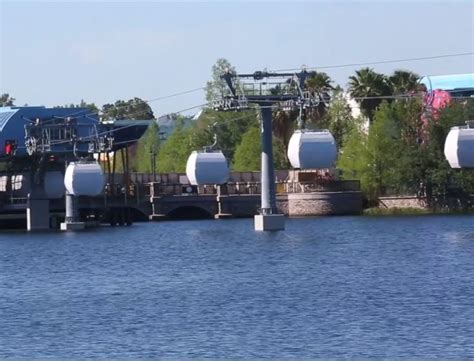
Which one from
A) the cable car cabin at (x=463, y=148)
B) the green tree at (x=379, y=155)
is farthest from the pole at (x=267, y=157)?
the green tree at (x=379, y=155)

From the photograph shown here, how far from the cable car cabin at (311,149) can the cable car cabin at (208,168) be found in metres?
14.1

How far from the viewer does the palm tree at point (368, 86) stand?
15262 cm

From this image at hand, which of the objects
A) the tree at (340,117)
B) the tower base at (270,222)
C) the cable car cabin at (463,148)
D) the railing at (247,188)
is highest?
the tree at (340,117)

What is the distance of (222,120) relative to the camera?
188 metres

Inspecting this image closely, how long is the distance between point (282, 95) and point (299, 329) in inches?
1985

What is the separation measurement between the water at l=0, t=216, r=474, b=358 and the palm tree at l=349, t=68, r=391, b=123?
4945cm

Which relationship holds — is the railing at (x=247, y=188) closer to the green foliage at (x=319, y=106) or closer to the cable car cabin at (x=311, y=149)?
the green foliage at (x=319, y=106)

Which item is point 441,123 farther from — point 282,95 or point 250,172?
point 282,95

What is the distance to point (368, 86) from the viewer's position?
505 feet

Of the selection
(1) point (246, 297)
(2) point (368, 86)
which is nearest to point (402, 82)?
(2) point (368, 86)

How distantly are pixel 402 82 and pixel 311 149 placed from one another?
59.3 m

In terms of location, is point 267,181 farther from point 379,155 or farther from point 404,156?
point 379,155

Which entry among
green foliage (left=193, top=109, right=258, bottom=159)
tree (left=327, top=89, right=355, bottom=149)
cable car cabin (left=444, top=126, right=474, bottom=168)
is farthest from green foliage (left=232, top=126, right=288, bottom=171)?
cable car cabin (left=444, top=126, right=474, bottom=168)

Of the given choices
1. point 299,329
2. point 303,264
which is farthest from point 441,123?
point 299,329
